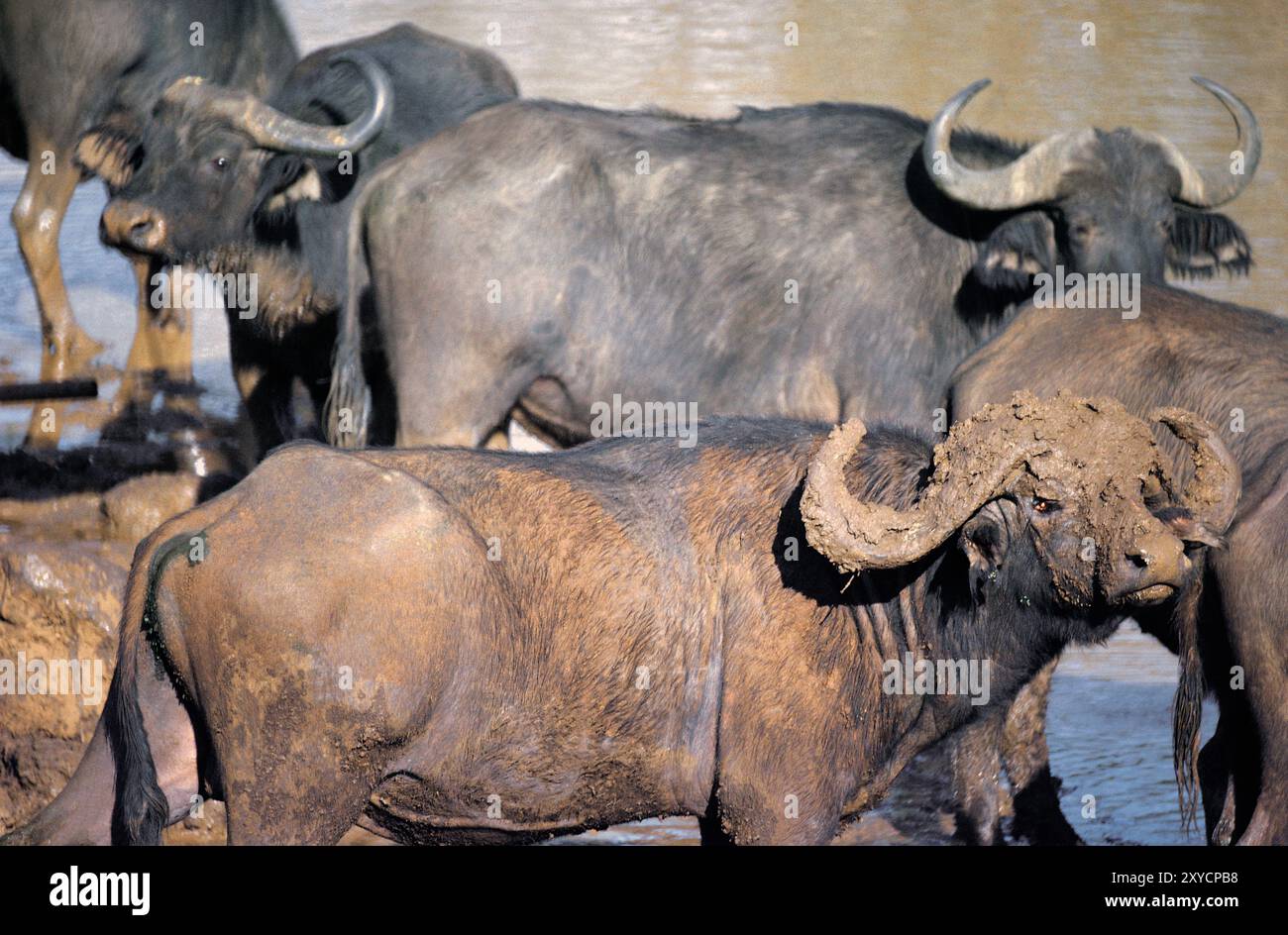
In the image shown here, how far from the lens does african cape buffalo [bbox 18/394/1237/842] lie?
4074 millimetres

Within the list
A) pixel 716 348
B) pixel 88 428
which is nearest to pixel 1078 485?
pixel 716 348

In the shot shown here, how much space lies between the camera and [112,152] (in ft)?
27.1

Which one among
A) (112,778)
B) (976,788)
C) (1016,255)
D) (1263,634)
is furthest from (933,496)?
(1016,255)

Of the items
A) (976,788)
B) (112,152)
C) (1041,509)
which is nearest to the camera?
(1041,509)

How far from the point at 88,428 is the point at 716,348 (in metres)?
4.46

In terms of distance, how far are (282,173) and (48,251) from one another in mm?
2629

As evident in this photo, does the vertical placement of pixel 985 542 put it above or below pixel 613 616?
above

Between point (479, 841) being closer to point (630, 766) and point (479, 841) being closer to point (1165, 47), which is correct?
point (630, 766)

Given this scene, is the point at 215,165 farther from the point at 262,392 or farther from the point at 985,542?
the point at 985,542

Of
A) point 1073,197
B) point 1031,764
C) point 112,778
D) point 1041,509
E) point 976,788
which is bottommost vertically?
point 1031,764

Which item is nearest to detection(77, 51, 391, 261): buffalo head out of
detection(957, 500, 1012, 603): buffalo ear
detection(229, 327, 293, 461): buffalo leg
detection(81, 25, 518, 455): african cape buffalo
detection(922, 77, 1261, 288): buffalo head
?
detection(81, 25, 518, 455): african cape buffalo

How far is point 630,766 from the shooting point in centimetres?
450

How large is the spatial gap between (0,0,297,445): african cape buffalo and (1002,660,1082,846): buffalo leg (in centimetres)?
573

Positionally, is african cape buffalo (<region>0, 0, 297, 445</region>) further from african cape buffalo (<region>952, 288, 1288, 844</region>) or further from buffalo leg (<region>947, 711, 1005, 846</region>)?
buffalo leg (<region>947, 711, 1005, 846</region>)
